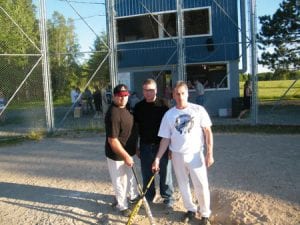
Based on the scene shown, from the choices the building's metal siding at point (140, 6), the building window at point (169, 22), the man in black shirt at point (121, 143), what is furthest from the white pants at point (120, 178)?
the building window at point (169, 22)

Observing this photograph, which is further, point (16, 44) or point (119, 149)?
point (16, 44)

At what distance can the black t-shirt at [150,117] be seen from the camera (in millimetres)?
5766

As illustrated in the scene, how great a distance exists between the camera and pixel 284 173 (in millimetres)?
7336

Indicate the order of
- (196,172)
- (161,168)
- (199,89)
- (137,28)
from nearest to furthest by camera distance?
(196,172) → (161,168) → (199,89) → (137,28)

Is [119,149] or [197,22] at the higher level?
[197,22]

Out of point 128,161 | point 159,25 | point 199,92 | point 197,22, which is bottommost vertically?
point 128,161

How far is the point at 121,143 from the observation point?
5.64 metres

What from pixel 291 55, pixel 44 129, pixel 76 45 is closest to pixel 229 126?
pixel 44 129

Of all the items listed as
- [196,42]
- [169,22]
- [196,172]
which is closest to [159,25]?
[169,22]

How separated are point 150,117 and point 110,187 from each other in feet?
6.17

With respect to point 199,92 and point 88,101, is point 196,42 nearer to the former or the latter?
point 199,92

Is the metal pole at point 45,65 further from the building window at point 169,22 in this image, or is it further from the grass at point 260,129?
the building window at point 169,22

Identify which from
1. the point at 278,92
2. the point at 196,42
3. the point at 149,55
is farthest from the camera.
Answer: the point at 278,92

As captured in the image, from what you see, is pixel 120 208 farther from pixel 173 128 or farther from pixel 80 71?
pixel 80 71
